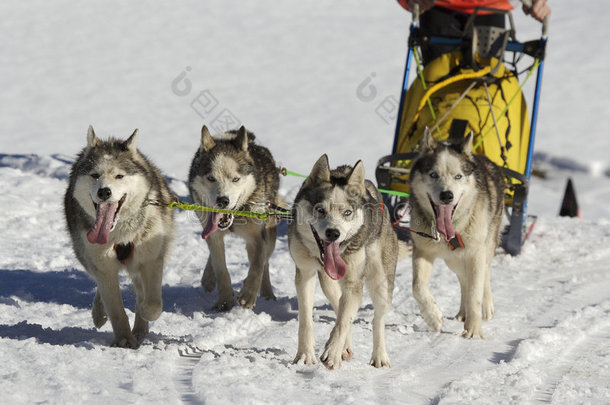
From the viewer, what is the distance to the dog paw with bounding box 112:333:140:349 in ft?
10.7

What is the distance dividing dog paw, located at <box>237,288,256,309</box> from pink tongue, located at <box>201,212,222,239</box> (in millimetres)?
414

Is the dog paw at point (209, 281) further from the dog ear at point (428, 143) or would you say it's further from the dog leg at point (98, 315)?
the dog ear at point (428, 143)

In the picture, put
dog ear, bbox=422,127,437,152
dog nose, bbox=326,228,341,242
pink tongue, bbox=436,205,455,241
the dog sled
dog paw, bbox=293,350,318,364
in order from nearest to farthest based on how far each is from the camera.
A: dog nose, bbox=326,228,341,242, dog paw, bbox=293,350,318,364, pink tongue, bbox=436,205,455,241, dog ear, bbox=422,127,437,152, the dog sled

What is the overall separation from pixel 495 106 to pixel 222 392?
323 centimetres

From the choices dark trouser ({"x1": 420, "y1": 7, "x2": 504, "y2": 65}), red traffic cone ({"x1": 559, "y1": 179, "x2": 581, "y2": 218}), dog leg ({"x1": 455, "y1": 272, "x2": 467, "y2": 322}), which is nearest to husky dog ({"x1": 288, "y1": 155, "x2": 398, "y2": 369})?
dog leg ({"x1": 455, "y1": 272, "x2": 467, "y2": 322})

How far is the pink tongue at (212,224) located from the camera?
384 centimetres

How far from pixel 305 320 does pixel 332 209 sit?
1.59 ft

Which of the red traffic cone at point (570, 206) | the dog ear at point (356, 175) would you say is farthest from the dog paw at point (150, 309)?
the red traffic cone at point (570, 206)

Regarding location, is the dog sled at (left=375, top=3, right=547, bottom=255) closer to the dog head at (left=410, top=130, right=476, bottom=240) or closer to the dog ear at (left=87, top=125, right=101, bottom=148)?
the dog head at (left=410, top=130, right=476, bottom=240)

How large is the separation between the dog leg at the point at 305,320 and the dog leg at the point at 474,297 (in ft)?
3.28

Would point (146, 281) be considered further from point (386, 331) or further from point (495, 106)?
point (495, 106)

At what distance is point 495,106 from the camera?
16.8 ft

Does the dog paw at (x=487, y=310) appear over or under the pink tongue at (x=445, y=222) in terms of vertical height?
under

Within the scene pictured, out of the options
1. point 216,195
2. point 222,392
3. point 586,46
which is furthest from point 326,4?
point 222,392
